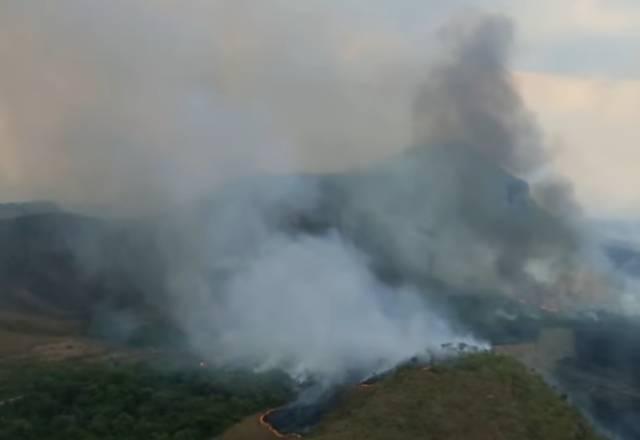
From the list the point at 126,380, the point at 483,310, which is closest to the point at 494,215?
the point at 483,310

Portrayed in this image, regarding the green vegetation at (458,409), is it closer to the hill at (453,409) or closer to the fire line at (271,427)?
the hill at (453,409)

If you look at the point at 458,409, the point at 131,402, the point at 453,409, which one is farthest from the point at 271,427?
the point at 131,402

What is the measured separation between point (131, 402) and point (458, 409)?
24697 millimetres

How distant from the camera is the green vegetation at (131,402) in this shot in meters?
59.2

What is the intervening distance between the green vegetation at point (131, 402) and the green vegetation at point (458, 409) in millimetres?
9242

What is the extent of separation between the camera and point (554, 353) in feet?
298

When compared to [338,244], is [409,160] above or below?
above

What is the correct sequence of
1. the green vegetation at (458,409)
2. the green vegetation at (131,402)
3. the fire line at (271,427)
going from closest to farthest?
the green vegetation at (458,409), the fire line at (271,427), the green vegetation at (131,402)

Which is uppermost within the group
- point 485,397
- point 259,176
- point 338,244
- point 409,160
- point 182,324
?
point 409,160

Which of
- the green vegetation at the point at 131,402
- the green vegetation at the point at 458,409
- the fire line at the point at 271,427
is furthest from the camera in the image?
the green vegetation at the point at 131,402

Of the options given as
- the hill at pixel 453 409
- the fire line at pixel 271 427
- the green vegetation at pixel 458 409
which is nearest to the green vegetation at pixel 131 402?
the fire line at pixel 271 427

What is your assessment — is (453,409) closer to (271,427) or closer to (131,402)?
(271,427)

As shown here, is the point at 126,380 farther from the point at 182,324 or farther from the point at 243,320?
the point at 182,324

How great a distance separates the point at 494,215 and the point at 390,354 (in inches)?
2745
